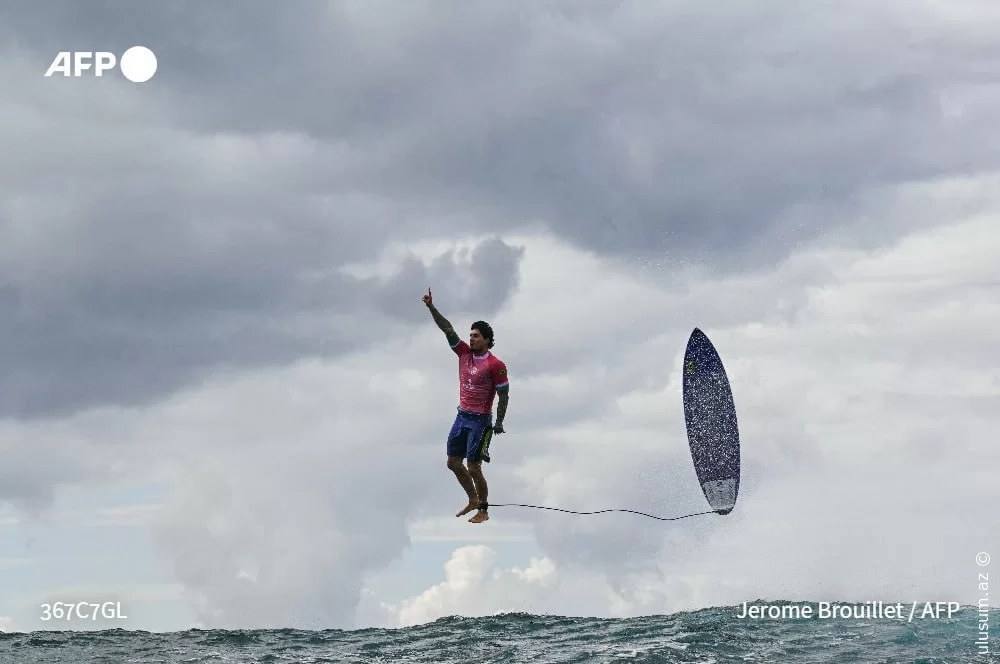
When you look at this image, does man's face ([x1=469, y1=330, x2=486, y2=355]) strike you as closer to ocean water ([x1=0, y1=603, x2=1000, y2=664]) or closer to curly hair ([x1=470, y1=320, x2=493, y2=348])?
curly hair ([x1=470, y1=320, x2=493, y2=348])

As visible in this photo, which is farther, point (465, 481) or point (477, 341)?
point (465, 481)

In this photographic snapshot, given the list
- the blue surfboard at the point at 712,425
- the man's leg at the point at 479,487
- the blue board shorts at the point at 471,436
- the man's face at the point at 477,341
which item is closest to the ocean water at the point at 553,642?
the man's leg at the point at 479,487

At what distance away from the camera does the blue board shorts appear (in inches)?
751

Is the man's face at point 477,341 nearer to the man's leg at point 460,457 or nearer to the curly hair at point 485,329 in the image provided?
the curly hair at point 485,329

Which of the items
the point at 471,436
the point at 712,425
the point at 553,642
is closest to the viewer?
the point at 553,642

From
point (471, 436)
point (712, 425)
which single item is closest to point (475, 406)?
point (471, 436)

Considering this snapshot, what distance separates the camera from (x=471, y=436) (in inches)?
751

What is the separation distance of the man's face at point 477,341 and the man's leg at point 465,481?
7.12 feet

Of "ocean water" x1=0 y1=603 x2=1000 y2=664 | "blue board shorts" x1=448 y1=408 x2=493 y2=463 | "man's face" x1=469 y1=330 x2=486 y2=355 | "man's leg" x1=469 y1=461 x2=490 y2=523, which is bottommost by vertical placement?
"ocean water" x1=0 y1=603 x2=1000 y2=664

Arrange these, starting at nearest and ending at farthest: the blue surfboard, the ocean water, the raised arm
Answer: the ocean water < the raised arm < the blue surfboard

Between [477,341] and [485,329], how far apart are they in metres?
0.29

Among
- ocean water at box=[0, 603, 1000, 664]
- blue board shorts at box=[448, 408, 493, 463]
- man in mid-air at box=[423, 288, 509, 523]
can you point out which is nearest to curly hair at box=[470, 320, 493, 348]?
man in mid-air at box=[423, 288, 509, 523]

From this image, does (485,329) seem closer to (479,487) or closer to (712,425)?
(479,487)

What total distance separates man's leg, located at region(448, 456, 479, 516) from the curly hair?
91.6 inches
